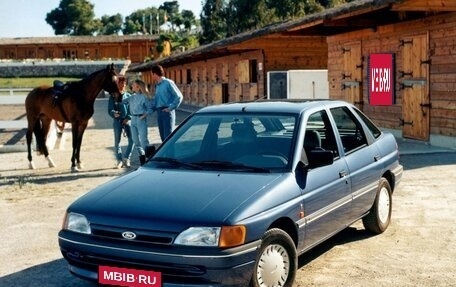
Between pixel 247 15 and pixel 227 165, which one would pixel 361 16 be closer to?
pixel 227 165

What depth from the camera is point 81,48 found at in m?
97.9

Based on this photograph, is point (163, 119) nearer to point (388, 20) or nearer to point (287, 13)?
point (388, 20)

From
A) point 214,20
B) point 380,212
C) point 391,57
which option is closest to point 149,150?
point 380,212

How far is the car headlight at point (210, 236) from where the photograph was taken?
165 inches

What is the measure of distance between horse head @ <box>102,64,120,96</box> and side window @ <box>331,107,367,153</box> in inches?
263

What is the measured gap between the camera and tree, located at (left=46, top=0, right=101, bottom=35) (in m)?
131

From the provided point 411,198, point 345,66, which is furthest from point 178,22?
point 411,198

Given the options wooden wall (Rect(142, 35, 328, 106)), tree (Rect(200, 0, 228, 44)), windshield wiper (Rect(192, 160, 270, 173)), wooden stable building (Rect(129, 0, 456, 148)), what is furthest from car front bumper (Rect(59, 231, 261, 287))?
tree (Rect(200, 0, 228, 44))

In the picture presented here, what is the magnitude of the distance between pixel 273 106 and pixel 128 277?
236cm

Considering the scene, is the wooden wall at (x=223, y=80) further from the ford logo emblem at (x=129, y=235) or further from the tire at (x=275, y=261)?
the ford logo emblem at (x=129, y=235)

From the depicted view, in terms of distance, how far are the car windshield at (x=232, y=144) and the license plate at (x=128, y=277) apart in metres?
1.25

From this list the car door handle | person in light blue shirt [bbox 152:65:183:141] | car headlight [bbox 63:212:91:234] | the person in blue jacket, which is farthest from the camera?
the person in blue jacket

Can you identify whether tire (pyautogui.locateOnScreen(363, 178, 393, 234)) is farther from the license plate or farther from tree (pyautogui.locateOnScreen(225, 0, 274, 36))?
tree (pyautogui.locateOnScreen(225, 0, 274, 36))

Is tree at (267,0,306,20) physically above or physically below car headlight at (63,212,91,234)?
above
